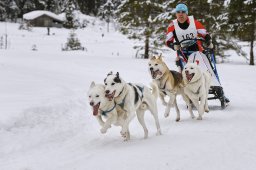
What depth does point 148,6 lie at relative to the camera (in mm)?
26594

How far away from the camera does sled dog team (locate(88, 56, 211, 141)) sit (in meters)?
5.21

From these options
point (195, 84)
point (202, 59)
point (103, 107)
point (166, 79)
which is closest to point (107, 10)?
point (202, 59)

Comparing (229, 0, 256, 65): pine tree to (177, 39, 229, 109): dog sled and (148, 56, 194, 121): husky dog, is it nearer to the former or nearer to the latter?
(177, 39, 229, 109): dog sled

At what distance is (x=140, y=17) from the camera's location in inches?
1066

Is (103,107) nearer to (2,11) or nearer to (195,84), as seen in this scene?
(195,84)

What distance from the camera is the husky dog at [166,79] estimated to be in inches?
280

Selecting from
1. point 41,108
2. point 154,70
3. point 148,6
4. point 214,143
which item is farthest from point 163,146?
point 148,6

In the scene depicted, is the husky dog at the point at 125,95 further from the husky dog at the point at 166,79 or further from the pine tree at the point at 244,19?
the pine tree at the point at 244,19

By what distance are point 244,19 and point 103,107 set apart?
20169 mm

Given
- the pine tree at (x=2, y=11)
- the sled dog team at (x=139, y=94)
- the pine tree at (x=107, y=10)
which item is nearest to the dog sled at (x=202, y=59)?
the sled dog team at (x=139, y=94)

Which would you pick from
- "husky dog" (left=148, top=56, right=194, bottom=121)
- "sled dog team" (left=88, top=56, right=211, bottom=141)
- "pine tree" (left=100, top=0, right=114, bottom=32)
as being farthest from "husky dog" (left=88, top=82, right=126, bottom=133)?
"pine tree" (left=100, top=0, right=114, bottom=32)

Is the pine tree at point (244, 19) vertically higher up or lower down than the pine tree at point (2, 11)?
lower down

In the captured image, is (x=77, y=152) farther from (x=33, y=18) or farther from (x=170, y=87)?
(x=33, y=18)

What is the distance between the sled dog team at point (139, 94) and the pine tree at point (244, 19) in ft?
54.9
